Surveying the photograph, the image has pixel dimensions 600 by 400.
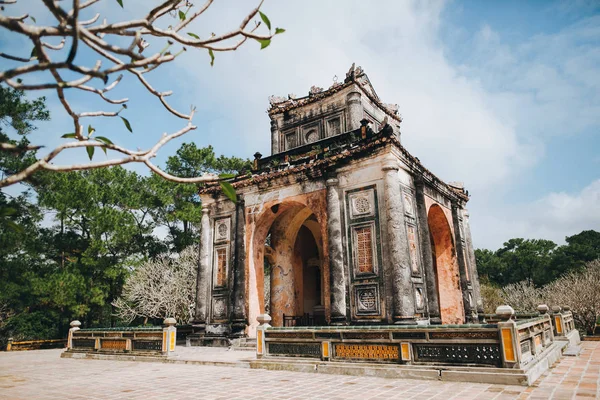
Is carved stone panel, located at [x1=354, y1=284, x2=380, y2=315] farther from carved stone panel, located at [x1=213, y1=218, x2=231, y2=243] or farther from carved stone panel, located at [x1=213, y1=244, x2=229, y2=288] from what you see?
carved stone panel, located at [x1=213, y1=218, x2=231, y2=243]

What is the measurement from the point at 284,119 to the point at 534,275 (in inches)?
1408

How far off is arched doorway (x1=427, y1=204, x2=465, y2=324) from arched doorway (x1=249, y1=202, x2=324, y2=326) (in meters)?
→ 4.99

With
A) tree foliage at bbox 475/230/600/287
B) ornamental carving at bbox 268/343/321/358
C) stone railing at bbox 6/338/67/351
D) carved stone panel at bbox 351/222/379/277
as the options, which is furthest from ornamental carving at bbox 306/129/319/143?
tree foliage at bbox 475/230/600/287

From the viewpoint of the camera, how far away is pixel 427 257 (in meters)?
13.0

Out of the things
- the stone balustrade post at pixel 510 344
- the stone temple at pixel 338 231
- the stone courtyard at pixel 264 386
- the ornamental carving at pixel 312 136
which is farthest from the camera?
the ornamental carving at pixel 312 136

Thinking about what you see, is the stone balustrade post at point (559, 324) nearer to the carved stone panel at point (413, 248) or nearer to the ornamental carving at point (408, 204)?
the carved stone panel at point (413, 248)

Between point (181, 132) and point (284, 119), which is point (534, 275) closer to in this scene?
point (284, 119)

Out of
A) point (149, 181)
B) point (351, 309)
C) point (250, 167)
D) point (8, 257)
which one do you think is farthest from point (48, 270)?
point (351, 309)

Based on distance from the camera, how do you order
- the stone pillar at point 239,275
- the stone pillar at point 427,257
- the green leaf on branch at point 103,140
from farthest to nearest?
the stone pillar at point 239,275 → the stone pillar at point 427,257 → the green leaf on branch at point 103,140

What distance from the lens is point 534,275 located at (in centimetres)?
4188

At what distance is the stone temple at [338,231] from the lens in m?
12.3

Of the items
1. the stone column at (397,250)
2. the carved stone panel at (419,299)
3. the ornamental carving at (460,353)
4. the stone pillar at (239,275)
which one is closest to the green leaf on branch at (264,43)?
the ornamental carving at (460,353)

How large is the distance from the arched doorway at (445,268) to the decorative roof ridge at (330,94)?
650 centimetres

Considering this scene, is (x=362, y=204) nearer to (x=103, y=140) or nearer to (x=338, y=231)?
(x=338, y=231)
